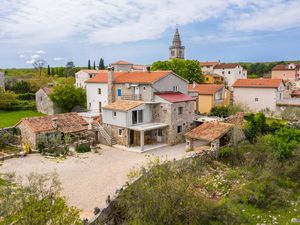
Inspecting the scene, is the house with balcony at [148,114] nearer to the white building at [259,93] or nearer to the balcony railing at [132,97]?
the balcony railing at [132,97]

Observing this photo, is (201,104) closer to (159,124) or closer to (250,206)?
(159,124)

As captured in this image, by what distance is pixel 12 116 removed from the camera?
155 feet

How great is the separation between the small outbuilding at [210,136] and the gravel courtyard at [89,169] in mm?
1437

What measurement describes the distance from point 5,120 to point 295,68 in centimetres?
8286

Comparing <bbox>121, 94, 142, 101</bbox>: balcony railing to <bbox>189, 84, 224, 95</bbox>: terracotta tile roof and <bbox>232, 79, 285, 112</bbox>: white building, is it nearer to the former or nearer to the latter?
<bbox>189, 84, 224, 95</bbox>: terracotta tile roof

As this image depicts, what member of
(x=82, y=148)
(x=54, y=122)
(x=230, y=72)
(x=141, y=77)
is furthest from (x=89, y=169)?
(x=230, y=72)

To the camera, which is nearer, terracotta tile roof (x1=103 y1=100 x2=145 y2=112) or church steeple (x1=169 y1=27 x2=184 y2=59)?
terracotta tile roof (x1=103 y1=100 x2=145 y2=112)

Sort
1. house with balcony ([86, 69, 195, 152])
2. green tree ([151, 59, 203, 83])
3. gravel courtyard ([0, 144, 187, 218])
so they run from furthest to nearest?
green tree ([151, 59, 203, 83]), house with balcony ([86, 69, 195, 152]), gravel courtyard ([0, 144, 187, 218])

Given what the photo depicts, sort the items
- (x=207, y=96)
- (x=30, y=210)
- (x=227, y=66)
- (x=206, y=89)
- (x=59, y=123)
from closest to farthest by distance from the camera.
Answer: (x=30, y=210), (x=59, y=123), (x=207, y=96), (x=206, y=89), (x=227, y=66)

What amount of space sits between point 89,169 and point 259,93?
34413 mm

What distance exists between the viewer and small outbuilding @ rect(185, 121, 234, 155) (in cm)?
2991

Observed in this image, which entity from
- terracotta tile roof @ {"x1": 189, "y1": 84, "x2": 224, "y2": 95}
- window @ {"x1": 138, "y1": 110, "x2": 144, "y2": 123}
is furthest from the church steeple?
window @ {"x1": 138, "y1": 110, "x2": 144, "y2": 123}

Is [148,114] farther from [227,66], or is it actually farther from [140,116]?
[227,66]

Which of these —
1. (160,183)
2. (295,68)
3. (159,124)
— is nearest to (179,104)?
(159,124)
